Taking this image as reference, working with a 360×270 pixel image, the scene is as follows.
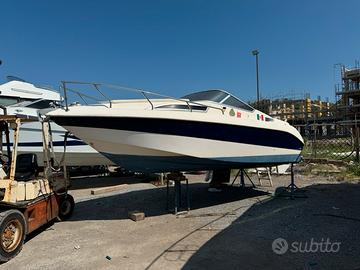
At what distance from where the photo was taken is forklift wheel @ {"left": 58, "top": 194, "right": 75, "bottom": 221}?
24.4 feet

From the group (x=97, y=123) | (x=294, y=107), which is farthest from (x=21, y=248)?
(x=294, y=107)

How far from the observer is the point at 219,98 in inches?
316

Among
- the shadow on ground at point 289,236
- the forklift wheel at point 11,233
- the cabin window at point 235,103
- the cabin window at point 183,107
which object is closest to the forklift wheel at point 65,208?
the forklift wheel at point 11,233

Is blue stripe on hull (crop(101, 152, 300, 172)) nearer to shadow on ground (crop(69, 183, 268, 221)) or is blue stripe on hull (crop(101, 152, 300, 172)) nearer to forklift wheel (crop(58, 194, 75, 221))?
shadow on ground (crop(69, 183, 268, 221))

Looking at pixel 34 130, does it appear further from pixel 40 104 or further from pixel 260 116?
pixel 260 116

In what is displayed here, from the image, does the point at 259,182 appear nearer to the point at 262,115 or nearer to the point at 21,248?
the point at 262,115

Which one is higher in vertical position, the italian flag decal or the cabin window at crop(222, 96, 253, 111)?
the cabin window at crop(222, 96, 253, 111)

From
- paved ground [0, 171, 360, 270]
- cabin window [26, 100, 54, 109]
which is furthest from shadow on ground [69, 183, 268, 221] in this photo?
cabin window [26, 100, 54, 109]

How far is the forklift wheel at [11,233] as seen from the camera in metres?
5.12

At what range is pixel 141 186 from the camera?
11.9 m

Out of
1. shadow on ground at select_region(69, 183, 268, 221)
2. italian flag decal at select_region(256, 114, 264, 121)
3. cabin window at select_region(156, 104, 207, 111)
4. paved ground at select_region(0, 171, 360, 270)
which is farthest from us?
italian flag decal at select_region(256, 114, 264, 121)

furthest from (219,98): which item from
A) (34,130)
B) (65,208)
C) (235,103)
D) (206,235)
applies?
(34,130)

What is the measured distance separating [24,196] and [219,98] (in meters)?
4.24

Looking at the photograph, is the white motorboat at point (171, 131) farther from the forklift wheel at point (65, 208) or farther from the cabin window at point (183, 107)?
the forklift wheel at point (65, 208)
